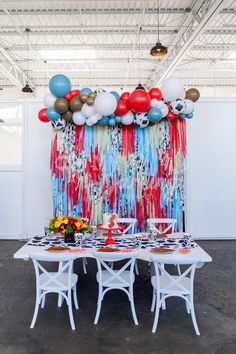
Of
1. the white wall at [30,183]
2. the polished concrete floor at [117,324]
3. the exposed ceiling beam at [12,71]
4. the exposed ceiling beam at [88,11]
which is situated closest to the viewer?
the polished concrete floor at [117,324]

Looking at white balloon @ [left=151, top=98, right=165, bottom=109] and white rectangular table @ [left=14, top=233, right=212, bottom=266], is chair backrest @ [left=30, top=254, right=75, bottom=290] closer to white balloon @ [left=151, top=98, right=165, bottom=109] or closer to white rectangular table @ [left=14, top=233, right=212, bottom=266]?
white rectangular table @ [left=14, top=233, right=212, bottom=266]

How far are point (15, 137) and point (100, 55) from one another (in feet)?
14.9

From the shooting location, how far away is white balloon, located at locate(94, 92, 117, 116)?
424 cm

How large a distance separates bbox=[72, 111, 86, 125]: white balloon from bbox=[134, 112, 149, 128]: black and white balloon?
2.58 feet

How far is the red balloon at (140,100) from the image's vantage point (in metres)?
4.21

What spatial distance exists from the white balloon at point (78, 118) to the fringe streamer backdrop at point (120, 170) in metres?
0.39

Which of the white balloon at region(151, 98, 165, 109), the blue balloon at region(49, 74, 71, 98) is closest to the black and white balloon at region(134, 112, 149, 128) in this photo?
the white balloon at region(151, 98, 165, 109)

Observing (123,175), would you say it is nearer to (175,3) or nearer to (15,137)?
(15,137)

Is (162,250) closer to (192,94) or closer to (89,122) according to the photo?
(89,122)

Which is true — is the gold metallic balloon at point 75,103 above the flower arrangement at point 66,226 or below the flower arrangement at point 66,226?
above

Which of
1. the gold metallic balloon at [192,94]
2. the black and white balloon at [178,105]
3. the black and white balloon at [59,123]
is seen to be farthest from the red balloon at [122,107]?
the gold metallic balloon at [192,94]

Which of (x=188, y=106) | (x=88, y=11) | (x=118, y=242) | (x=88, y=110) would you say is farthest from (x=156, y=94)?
(x=88, y=11)

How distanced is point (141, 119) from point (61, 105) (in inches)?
46.9

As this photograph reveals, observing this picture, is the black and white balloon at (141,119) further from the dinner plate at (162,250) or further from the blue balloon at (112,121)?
the dinner plate at (162,250)
